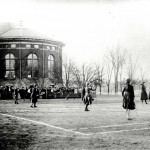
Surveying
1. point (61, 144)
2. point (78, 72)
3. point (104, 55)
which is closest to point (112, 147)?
point (61, 144)

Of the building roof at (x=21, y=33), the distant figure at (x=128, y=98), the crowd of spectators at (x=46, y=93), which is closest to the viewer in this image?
the distant figure at (x=128, y=98)

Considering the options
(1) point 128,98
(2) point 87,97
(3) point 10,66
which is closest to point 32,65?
(3) point 10,66

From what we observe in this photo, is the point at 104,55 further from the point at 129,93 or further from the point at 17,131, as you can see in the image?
the point at 17,131

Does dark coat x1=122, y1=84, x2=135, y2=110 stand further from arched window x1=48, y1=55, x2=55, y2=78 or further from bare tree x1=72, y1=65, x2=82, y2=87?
arched window x1=48, y1=55, x2=55, y2=78

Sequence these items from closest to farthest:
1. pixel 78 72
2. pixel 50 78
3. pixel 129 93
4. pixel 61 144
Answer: pixel 61 144 < pixel 129 93 < pixel 78 72 < pixel 50 78

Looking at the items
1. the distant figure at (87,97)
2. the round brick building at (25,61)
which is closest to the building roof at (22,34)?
the round brick building at (25,61)

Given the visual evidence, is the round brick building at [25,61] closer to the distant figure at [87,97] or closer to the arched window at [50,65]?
the arched window at [50,65]

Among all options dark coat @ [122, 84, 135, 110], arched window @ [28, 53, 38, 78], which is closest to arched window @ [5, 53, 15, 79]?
arched window @ [28, 53, 38, 78]
